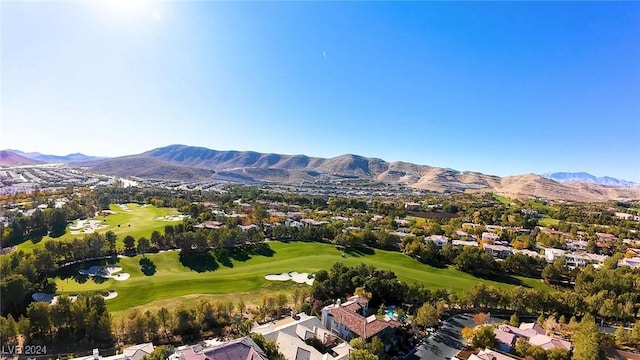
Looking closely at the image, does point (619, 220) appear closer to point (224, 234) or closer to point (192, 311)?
point (224, 234)

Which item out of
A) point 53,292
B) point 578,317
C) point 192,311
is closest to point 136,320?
point 192,311

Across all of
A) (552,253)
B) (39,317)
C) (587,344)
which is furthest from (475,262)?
(39,317)

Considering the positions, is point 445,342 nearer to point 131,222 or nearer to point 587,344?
point 587,344

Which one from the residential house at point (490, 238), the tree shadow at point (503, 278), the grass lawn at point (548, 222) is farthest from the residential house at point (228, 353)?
the grass lawn at point (548, 222)

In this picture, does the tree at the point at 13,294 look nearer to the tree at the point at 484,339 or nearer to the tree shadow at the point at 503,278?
the tree at the point at 484,339

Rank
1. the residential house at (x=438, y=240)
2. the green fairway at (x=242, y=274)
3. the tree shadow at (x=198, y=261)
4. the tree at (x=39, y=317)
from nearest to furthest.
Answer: the tree at (x=39, y=317) → the green fairway at (x=242, y=274) → the tree shadow at (x=198, y=261) → the residential house at (x=438, y=240)

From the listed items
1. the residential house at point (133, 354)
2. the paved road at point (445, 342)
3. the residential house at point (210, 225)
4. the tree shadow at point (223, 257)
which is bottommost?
the tree shadow at point (223, 257)
